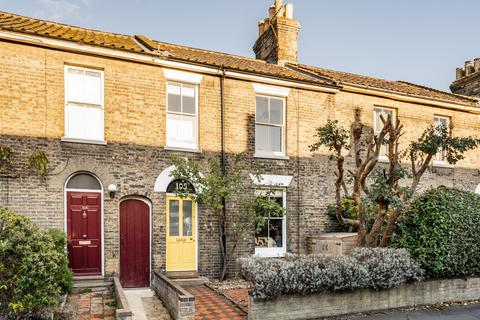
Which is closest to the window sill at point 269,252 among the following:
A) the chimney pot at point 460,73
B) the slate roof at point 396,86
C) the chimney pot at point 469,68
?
the slate roof at point 396,86

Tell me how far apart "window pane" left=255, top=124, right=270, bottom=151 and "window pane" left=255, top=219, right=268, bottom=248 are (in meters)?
2.44

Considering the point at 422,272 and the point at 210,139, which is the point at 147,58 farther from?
the point at 422,272

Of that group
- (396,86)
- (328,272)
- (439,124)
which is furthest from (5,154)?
(439,124)

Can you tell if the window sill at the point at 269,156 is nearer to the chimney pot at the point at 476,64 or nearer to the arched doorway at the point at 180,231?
the arched doorway at the point at 180,231

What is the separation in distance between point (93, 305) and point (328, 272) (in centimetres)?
522

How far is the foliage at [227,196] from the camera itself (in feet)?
37.0

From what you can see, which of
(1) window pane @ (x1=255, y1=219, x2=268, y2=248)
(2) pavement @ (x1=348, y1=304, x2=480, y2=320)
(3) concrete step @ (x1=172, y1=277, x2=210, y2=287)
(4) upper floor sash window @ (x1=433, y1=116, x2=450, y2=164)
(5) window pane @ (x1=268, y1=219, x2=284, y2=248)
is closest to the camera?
(2) pavement @ (x1=348, y1=304, x2=480, y2=320)

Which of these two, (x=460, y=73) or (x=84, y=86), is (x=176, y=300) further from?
(x=460, y=73)

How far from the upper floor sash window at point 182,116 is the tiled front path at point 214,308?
4.43 metres

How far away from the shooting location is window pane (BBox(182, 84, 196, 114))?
12.3 m

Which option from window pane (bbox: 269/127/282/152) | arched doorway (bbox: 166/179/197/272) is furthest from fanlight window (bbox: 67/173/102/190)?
window pane (bbox: 269/127/282/152)

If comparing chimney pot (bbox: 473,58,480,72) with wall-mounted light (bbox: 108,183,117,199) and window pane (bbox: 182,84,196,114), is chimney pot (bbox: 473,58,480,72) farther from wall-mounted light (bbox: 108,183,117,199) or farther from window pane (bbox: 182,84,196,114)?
wall-mounted light (bbox: 108,183,117,199)

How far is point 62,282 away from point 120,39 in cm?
887

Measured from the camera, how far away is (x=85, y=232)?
10750 millimetres
